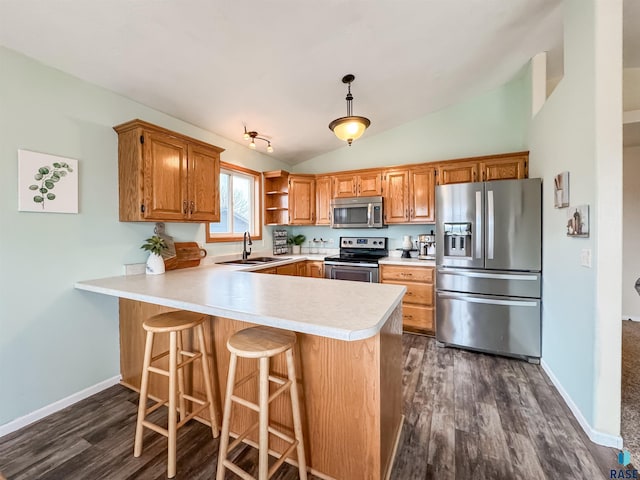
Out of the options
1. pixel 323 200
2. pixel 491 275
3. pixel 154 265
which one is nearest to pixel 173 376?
pixel 154 265

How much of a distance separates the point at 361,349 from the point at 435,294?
2215 mm

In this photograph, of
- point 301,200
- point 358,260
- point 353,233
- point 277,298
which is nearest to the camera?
point 277,298

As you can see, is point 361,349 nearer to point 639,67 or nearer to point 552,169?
point 552,169

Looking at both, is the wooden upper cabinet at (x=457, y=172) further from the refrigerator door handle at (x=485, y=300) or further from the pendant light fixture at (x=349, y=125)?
the pendant light fixture at (x=349, y=125)

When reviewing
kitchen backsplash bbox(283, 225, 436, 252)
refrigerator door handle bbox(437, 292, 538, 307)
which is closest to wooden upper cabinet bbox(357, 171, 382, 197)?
kitchen backsplash bbox(283, 225, 436, 252)

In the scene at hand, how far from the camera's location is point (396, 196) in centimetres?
377

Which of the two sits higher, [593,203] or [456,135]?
[456,135]

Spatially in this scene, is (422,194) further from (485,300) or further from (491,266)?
(485,300)

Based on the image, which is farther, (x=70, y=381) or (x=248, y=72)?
(x=248, y=72)

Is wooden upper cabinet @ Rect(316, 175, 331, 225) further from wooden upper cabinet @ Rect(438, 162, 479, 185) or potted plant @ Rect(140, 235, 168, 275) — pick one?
potted plant @ Rect(140, 235, 168, 275)

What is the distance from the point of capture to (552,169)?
7.84ft

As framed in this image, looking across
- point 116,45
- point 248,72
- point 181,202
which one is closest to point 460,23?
point 248,72

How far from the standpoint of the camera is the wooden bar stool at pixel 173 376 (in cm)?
148

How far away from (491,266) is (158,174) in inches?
127
